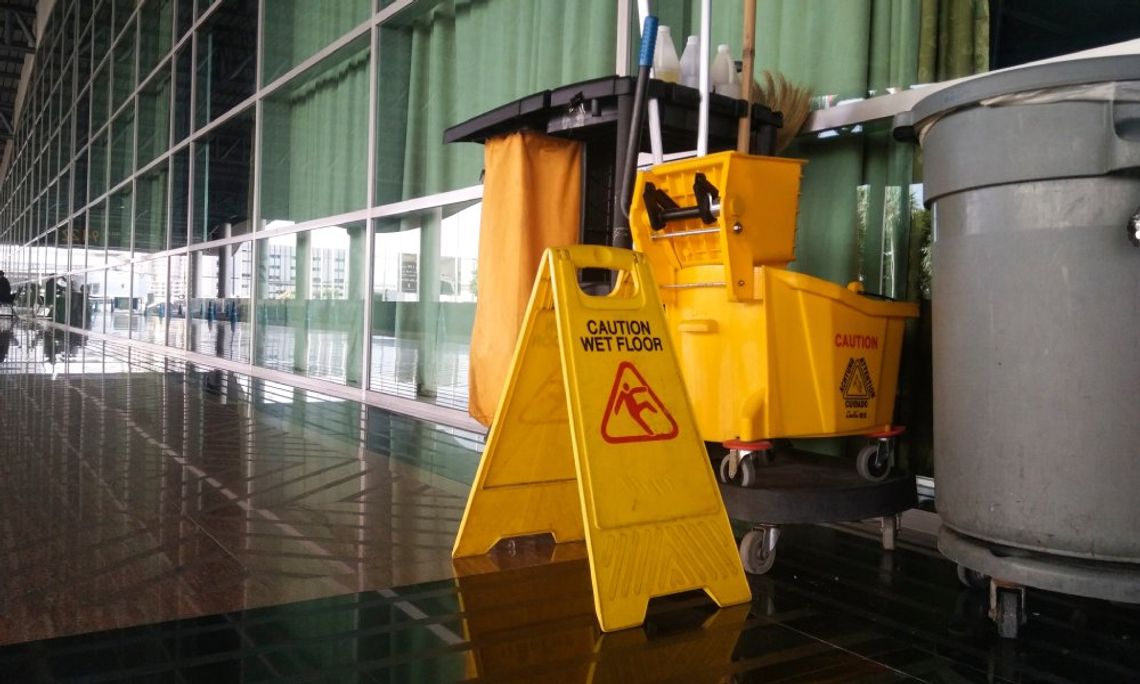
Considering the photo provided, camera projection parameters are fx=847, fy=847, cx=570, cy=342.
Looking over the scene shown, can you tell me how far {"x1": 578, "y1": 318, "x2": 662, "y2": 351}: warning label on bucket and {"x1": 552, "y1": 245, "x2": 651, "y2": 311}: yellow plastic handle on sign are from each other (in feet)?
0.12

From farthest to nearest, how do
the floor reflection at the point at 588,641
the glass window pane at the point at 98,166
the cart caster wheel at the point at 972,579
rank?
the glass window pane at the point at 98,166 → the cart caster wheel at the point at 972,579 → the floor reflection at the point at 588,641

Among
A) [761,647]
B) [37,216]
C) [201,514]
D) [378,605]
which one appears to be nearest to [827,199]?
[761,647]

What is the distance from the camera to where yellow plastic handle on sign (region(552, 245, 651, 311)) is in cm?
190

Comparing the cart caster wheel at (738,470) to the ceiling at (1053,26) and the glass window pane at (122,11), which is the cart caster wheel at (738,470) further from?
the glass window pane at (122,11)

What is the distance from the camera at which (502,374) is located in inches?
142

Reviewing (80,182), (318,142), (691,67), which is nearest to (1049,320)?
(691,67)

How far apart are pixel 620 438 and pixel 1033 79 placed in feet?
3.54

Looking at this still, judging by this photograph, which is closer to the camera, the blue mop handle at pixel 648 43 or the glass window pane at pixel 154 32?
the blue mop handle at pixel 648 43

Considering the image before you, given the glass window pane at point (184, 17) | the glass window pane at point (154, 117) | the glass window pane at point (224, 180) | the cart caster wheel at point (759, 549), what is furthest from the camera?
the glass window pane at point (154, 117)

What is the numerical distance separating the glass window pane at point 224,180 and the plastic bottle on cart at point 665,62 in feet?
21.9

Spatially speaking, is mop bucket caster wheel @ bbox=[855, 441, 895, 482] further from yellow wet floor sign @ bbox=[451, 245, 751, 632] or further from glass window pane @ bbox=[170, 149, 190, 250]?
glass window pane @ bbox=[170, 149, 190, 250]

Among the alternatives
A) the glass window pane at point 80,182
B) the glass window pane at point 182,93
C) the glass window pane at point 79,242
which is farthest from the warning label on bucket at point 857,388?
the glass window pane at point 80,182

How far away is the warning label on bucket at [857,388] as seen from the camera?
7.55 feet

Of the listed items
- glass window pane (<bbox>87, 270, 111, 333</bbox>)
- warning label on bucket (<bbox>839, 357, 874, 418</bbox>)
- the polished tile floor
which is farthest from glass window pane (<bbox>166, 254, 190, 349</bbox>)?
warning label on bucket (<bbox>839, 357, 874, 418</bbox>)
